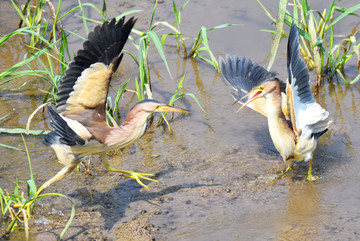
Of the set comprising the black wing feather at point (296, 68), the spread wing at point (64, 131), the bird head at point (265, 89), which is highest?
the black wing feather at point (296, 68)

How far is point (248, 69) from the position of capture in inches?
202

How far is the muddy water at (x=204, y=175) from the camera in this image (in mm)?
4027

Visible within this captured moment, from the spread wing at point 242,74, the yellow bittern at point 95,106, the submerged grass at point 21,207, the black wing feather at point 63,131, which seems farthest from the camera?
the spread wing at point 242,74

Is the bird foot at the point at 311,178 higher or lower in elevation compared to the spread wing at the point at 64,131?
lower

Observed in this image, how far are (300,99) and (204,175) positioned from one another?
954mm

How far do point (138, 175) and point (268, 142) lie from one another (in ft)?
4.15

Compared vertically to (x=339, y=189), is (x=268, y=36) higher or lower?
higher

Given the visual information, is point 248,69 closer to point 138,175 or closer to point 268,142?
point 268,142

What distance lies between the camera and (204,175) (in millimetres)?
4625

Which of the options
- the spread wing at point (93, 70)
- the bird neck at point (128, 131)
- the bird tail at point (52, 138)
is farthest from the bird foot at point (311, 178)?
the bird tail at point (52, 138)

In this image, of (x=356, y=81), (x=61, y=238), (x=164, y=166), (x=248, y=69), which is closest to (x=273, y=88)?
(x=248, y=69)

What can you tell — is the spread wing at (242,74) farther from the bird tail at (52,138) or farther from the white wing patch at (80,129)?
the bird tail at (52,138)

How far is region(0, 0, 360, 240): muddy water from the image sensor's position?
13.2ft

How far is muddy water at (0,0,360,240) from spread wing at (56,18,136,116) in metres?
0.60
